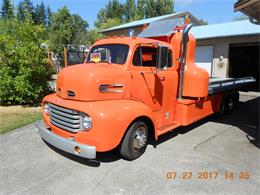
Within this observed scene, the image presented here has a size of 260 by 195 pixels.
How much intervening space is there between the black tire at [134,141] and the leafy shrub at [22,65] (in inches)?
229

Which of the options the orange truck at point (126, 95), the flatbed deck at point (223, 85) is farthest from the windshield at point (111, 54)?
the flatbed deck at point (223, 85)

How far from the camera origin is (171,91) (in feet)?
19.0

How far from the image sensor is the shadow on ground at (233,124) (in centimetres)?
477

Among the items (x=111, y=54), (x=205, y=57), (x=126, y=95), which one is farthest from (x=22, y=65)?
(x=205, y=57)

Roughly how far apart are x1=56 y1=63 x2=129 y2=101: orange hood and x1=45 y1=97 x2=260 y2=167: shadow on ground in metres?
1.23

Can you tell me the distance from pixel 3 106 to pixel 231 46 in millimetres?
13035

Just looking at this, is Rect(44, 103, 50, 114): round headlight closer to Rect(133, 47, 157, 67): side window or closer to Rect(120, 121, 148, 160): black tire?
Rect(120, 121, 148, 160): black tire

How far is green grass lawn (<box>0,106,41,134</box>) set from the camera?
271 inches

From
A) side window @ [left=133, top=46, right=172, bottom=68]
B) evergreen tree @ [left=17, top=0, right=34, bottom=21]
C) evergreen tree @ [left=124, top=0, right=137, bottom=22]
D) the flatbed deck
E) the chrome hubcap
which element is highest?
evergreen tree @ [left=124, top=0, right=137, bottom=22]

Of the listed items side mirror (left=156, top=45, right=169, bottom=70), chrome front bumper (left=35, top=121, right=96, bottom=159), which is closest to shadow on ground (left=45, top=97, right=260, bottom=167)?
chrome front bumper (left=35, top=121, right=96, bottom=159)

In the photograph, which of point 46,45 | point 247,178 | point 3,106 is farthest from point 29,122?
point 247,178

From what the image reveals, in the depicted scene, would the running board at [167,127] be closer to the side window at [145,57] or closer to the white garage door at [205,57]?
the side window at [145,57]

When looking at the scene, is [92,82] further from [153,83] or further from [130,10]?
[130,10]

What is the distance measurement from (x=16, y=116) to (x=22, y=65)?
6.80 feet
